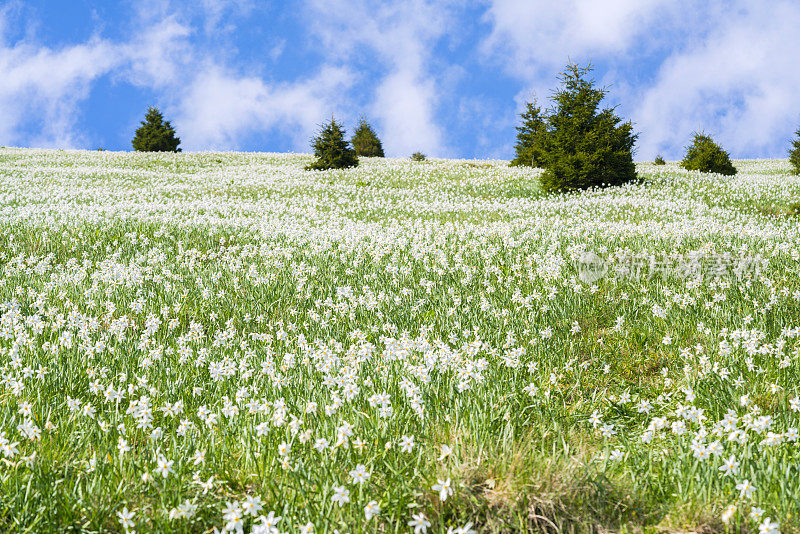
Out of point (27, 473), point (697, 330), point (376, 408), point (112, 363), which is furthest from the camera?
point (697, 330)

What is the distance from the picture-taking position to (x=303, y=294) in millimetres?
7035

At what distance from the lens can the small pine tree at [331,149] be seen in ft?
116

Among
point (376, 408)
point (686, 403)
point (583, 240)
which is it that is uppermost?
point (583, 240)

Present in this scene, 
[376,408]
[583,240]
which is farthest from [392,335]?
[583,240]

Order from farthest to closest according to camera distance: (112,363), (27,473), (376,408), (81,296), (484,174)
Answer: (484,174)
(81,296)
(112,363)
(376,408)
(27,473)

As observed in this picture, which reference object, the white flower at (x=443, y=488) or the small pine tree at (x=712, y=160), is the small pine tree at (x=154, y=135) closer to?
the small pine tree at (x=712, y=160)

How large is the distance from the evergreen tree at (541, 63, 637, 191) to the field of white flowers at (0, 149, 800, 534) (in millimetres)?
11277

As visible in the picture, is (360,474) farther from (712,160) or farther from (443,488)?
(712,160)

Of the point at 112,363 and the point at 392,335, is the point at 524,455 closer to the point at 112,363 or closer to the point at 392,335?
the point at 392,335

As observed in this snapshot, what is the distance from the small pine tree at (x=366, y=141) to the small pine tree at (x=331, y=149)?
25.6 m

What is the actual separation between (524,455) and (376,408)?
0.99m

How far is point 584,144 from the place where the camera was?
73.0ft

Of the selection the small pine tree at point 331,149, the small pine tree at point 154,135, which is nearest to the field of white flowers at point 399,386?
the small pine tree at point 331,149

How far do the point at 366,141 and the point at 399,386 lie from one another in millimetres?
59490
